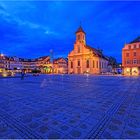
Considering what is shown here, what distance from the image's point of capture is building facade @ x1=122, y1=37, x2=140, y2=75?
52097 millimetres

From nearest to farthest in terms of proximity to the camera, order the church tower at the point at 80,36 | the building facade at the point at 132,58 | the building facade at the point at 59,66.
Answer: the building facade at the point at 132,58
the church tower at the point at 80,36
the building facade at the point at 59,66

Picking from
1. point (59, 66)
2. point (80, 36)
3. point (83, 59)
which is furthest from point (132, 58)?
point (59, 66)

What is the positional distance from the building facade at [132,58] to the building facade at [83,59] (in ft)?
70.3

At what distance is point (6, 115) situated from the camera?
5.72 m

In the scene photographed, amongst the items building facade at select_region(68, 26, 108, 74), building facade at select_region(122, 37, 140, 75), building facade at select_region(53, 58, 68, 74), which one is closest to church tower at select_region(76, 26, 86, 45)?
building facade at select_region(68, 26, 108, 74)

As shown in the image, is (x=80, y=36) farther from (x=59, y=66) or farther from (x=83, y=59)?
(x=59, y=66)

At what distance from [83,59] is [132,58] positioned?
28.5m

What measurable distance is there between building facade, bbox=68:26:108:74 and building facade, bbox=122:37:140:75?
21419 millimetres

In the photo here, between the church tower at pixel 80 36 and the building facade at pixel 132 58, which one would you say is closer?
the building facade at pixel 132 58

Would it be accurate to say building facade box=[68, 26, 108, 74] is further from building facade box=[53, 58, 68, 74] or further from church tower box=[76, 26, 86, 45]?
building facade box=[53, 58, 68, 74]

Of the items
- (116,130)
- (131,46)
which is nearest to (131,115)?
(116,130)

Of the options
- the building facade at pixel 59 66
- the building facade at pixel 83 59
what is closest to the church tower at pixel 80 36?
the building facade at pixel 83 59

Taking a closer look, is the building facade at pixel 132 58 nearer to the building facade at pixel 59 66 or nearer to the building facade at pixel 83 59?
the building facade at pixel 83 59

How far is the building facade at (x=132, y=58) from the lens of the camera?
5210 centimetres
